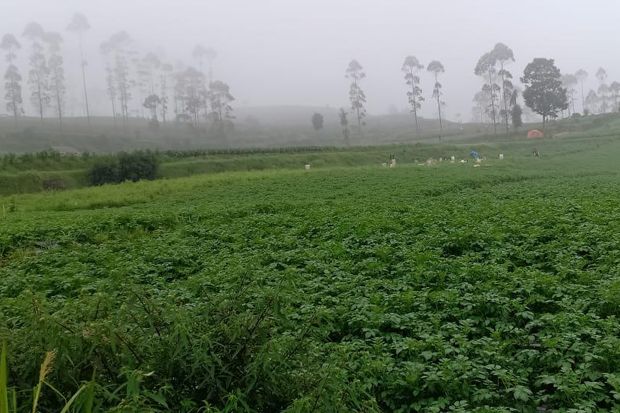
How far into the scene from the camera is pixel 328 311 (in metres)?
5.86

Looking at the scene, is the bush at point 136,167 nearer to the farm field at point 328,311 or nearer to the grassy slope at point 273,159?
the grassy slope at point 273,159

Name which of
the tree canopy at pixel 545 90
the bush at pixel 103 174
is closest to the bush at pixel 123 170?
the bush at pixel 103 174

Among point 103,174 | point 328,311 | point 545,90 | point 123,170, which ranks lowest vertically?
point 328,311

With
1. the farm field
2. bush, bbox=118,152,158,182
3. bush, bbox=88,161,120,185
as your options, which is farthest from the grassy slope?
the farm field

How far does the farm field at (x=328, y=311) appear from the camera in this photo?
12.2 ft

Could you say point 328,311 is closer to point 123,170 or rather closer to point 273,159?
point 123,170

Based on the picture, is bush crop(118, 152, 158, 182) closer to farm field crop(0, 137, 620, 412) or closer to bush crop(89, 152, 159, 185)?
bush crop(89, 152, 159, 185)

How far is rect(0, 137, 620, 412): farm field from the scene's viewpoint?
3715 millimetres

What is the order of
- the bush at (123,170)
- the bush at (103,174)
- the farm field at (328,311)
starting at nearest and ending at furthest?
the farm field at (328,311) < the bush at (103,174) < the bush at (123,170)

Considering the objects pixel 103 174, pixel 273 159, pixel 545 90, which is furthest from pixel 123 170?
pixel 545 90

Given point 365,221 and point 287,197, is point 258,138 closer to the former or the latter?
point 287,197

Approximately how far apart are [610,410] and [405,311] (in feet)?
9.38

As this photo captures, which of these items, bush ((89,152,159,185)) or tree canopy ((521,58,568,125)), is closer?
bush ((89,152,159,185))

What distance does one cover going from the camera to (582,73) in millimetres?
137375
